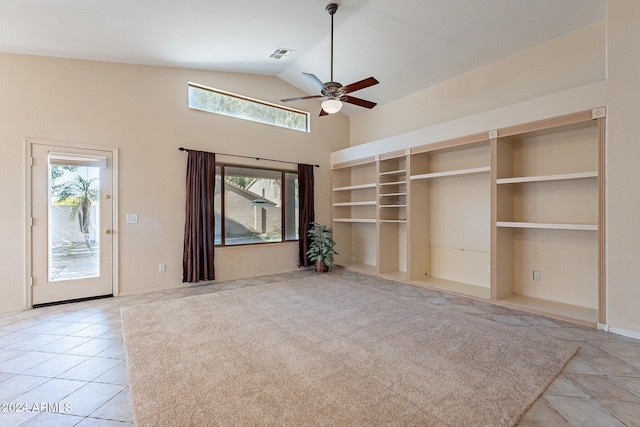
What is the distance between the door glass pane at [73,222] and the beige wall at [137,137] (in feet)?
0.98

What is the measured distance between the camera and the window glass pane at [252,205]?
5.57m

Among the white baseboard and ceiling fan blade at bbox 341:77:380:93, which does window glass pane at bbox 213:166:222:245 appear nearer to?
ceiling fan blade at bbox 341:77:380:93

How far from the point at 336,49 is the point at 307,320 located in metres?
4.43

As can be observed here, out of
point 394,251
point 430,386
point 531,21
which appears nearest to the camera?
point 430,386

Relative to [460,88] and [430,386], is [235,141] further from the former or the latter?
[430,386]

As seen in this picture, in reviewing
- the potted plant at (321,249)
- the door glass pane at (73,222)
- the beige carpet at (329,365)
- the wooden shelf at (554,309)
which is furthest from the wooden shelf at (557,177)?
the door glass pane at (73,222)

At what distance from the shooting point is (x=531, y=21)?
371 centimetres

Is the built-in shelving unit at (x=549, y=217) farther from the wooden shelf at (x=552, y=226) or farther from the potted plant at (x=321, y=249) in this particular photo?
the potted plant at (x=321, y=249)

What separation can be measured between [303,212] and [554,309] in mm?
4496

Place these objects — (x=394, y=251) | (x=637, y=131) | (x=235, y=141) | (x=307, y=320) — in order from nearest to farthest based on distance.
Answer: (x=637, y=131) < (x=307, y=320) < (x=235, y=141) < (x=394, y=251)

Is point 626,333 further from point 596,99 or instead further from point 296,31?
point 296,31

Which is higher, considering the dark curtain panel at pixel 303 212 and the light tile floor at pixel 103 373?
the dark curtain panel at pixel 303 212

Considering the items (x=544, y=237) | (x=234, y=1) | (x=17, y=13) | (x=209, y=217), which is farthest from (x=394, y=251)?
(x=17, y=13)

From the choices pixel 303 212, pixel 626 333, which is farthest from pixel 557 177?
pixel 303 212
